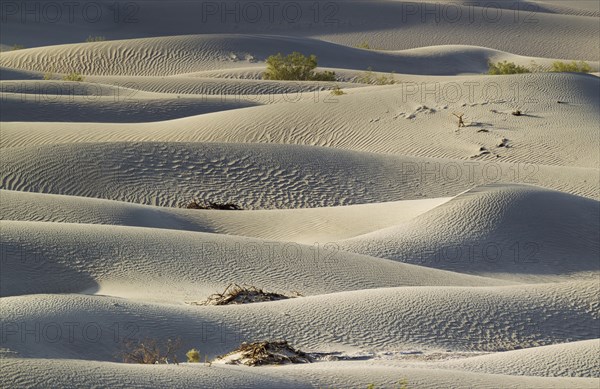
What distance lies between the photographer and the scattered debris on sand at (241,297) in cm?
1070

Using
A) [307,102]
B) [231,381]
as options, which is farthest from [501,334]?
[307,102]

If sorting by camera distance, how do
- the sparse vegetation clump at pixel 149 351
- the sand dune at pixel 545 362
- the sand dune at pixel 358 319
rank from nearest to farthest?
the sand dune at pixel 545 362 → the sparse vegetation clump at pixel 149 351 → the sand dune at pixel 358 319

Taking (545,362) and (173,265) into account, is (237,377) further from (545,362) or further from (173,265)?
(173,265)

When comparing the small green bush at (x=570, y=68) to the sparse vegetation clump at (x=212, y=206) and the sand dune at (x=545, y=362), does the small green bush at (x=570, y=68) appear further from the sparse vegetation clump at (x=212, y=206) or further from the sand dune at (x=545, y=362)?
the sand dune at (x=545, y=362)

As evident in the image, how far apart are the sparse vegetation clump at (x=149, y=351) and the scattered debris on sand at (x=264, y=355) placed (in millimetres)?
391

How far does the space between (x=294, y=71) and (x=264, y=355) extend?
28320mm

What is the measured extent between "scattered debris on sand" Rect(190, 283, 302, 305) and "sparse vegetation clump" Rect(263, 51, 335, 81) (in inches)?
980

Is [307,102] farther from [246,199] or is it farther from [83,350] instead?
[83,350]

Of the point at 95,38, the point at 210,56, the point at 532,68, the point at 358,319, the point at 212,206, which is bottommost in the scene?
the point at 95,38

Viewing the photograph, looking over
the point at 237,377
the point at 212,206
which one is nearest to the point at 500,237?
the point at 212,206

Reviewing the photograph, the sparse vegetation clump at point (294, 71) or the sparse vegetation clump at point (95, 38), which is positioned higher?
the sparse vegetation clump at point (294, 71)

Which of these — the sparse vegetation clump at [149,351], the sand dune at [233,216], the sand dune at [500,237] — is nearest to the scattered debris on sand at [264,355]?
the sparse vegetation clump at [149,351]

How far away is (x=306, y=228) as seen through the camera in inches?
637

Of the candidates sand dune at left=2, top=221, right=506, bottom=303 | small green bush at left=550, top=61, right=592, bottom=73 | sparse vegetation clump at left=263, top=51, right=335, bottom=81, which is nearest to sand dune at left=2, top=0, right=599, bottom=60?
small green bush at left=550, top=61, right=592, bottom=73
